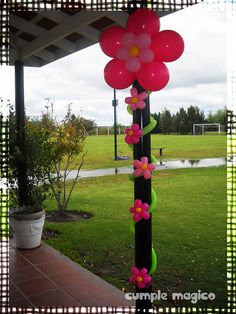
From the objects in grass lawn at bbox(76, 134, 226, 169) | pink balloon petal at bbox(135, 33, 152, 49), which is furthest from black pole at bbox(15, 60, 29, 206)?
grass lawn at bbox(76, 134, 226, 169)

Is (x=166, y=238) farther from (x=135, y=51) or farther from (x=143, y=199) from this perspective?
(x=135, y=51)

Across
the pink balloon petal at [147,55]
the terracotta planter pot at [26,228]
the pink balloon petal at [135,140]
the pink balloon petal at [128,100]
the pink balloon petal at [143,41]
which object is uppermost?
the pink balloon petal at [143,41]

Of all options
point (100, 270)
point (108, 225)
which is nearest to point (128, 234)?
point (108, 225)

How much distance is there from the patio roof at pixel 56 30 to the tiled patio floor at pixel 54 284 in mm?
2253

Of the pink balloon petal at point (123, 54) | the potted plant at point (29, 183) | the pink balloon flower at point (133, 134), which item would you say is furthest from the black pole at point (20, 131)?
the pink balloon petal at point (123, 54)

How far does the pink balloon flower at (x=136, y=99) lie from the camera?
1910mm

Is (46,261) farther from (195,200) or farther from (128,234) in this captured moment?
(195,200)

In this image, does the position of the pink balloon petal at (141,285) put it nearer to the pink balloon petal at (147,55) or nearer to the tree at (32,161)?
the pink balloon petal at (147,55)

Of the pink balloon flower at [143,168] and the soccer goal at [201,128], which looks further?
the soccer goal at [201,128]

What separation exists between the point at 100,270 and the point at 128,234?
3.49 feet

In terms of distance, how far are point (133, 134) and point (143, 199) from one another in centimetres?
40

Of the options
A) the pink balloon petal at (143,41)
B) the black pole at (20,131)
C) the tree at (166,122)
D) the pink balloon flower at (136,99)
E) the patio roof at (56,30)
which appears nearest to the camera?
the pink balloon petal at (143,41)

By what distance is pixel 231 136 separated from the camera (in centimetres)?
271

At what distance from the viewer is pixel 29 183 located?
12.7 ft
